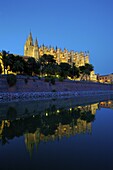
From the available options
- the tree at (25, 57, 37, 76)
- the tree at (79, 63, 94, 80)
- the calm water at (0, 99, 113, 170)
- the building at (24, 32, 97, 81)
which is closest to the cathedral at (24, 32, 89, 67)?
the building at (24, 32, 97, 81)

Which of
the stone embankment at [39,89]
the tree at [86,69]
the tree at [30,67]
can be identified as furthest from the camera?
the tree at [86,69]

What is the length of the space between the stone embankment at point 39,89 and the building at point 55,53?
34.6 m

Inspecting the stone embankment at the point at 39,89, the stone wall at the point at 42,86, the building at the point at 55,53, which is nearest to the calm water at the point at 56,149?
the stone embankment at the point at 39,89

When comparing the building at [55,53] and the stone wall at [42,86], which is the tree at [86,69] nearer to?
the stone wall at [42,86]

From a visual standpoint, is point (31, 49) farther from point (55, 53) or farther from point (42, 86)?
point (42, 86)

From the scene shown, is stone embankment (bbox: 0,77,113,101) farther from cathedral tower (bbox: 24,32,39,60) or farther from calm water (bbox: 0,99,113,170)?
cathedral tower (bbox: 24,32,39,60)

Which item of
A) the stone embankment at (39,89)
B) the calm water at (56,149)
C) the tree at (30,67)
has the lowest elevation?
the calm water at (56,149)

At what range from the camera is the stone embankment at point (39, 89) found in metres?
32.5

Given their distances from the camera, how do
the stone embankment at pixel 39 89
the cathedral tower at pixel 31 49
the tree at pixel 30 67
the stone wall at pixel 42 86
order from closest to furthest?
the stone embankment at pixel 39 89 < the stone wall at pixel 42 86 < the tree at pixel 30 67 < the cathedral tower at pixel 31 49

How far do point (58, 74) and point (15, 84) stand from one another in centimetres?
2298

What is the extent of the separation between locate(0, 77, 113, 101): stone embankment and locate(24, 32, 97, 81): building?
3464cm

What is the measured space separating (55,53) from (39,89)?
5409 cm

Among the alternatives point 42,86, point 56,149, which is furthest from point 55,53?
point 56,149

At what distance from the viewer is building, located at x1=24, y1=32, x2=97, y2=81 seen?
8350 centimetres
